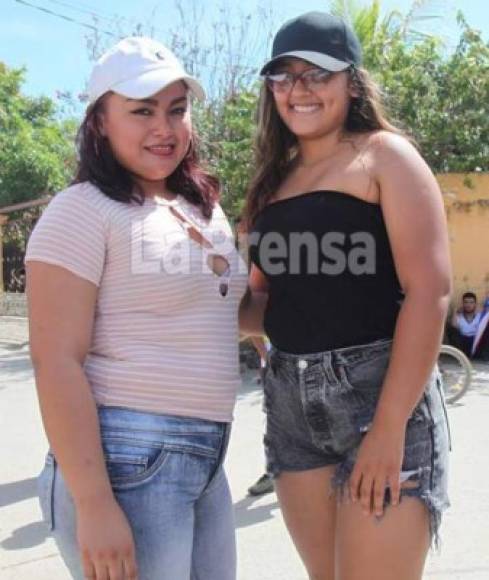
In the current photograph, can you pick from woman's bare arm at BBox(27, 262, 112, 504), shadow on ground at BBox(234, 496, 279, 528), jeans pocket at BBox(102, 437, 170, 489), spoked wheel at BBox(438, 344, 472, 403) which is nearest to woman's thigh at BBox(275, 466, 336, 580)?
jeans pocket at BBox(102, 437, 170, 489)

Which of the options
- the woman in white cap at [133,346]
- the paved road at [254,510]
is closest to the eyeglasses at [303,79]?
the woman in white cap at [133,346]

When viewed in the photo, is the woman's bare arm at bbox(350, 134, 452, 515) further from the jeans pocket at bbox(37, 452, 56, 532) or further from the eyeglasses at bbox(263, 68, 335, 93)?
the jeans pocket at bbox(37, 452, 56, 532)

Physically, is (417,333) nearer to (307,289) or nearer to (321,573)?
(307,289)

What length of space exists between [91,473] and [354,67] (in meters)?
1.12

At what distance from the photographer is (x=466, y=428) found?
605 cm

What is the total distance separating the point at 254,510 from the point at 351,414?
8.31 ft

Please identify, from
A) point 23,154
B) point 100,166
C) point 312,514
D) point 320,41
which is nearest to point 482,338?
point 312,514

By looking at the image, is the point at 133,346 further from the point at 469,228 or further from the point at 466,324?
the point at 469,228

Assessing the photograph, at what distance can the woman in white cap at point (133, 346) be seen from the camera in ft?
5.04

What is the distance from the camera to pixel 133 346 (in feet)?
5.34

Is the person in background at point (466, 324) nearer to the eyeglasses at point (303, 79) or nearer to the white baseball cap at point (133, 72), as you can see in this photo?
the eyeglasses at point (303, 79)

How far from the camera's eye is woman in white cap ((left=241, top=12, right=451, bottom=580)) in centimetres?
168

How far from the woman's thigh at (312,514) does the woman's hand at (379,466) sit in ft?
0.63

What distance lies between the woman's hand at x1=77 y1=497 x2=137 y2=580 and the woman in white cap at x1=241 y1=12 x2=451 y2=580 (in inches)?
21.3
